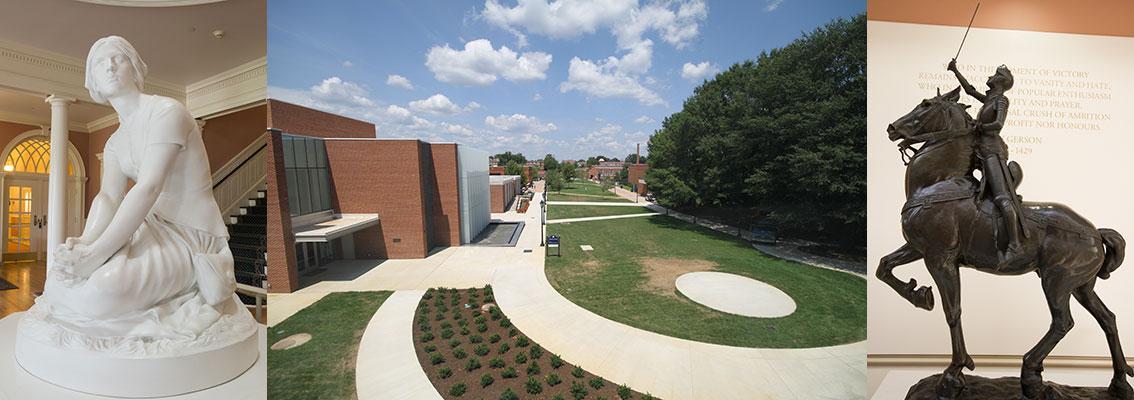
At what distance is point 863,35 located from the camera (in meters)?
3.32

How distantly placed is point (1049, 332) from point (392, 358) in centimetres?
378

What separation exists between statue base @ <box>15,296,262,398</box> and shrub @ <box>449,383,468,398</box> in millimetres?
1193

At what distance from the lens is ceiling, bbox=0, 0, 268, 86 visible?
350 centimetres

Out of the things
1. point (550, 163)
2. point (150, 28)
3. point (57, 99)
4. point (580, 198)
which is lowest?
point (580, 198)

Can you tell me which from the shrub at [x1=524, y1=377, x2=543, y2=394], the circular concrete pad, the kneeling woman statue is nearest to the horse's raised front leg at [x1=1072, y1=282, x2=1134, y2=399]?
the circular concrete pad

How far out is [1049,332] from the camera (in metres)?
2.15

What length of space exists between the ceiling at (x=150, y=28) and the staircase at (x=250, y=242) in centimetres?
207

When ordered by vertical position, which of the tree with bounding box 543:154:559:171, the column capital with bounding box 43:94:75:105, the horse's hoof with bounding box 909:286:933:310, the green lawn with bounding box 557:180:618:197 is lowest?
the horse's hoof with bounding box 909:286:933:310

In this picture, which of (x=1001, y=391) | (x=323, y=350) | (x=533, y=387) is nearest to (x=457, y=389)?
(x=533, y=387)

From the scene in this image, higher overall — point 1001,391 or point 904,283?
point 904,283

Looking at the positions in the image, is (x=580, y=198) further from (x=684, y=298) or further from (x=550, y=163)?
(x=684, y=298)

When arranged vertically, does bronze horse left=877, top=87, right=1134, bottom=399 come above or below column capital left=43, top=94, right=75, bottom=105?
below

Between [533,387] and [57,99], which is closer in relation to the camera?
[533,387]

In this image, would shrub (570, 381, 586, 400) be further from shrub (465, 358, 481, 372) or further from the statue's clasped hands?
the statue's clasped hands
